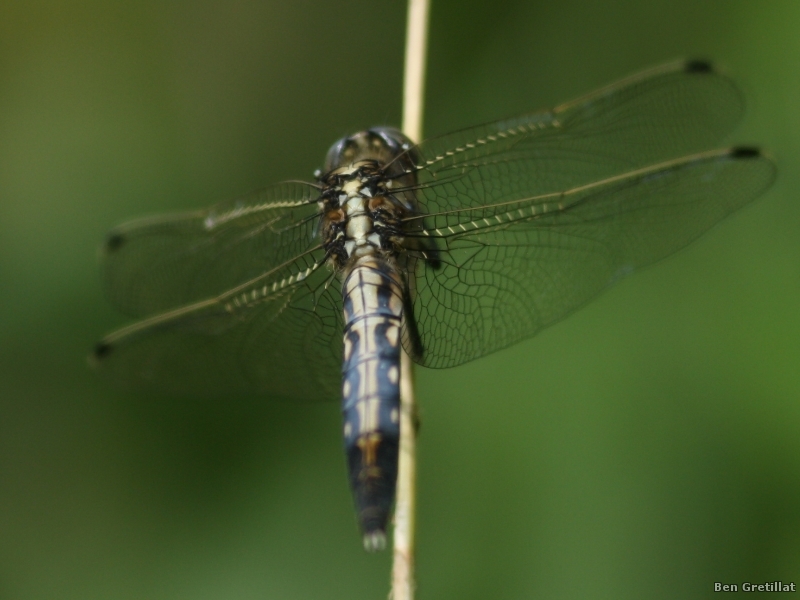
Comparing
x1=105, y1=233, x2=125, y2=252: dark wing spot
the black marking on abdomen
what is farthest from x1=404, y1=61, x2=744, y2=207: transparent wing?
x1=105, y1=233, x2=125, y2=252: dark wing spot

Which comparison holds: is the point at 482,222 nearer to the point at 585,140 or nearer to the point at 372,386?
the point at 585,140

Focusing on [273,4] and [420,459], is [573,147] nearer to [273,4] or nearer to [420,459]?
[420,459]

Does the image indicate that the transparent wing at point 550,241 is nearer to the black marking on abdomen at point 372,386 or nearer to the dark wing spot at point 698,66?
the black marking on abdomen at point 372,386

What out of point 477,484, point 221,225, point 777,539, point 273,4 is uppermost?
point 273,4

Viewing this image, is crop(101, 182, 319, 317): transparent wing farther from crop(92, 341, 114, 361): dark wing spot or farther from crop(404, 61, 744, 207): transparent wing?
crop(404, 61, 744, 207): transparent wing

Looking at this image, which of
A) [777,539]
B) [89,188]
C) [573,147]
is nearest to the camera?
[573,147]

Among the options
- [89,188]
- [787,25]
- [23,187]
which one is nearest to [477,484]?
[787,25]
